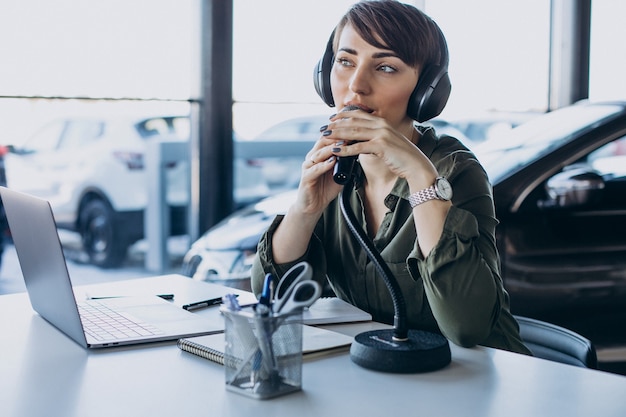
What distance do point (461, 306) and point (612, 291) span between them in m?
1.84

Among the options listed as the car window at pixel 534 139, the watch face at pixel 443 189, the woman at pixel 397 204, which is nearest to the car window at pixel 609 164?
the car window at pixel 534 139

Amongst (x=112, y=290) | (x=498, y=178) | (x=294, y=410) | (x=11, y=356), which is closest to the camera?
(x=294, y=410)

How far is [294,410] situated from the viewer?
1083 mm

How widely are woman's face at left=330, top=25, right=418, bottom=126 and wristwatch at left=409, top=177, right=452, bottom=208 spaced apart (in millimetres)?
267

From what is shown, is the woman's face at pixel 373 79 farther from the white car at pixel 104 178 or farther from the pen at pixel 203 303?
the white car at pixel 104 178

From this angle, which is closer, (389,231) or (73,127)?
(389,231)

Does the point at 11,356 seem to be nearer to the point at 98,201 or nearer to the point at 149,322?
the point at 149,322

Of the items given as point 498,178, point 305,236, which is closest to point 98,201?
point 498,178

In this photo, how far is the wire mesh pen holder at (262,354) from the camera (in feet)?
3.71

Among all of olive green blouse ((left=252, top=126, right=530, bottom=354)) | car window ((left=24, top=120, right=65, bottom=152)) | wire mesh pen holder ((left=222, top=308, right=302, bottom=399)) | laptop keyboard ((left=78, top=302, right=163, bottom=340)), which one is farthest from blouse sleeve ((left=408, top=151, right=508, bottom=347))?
car window ((left=24, top=120, right=65, bottom=152))

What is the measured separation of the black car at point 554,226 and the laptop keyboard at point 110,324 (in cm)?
143

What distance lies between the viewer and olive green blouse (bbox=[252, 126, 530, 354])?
1455 millimetres

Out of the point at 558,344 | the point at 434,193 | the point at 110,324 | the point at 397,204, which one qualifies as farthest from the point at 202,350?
the point at 558,344

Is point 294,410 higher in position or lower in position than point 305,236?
lower
